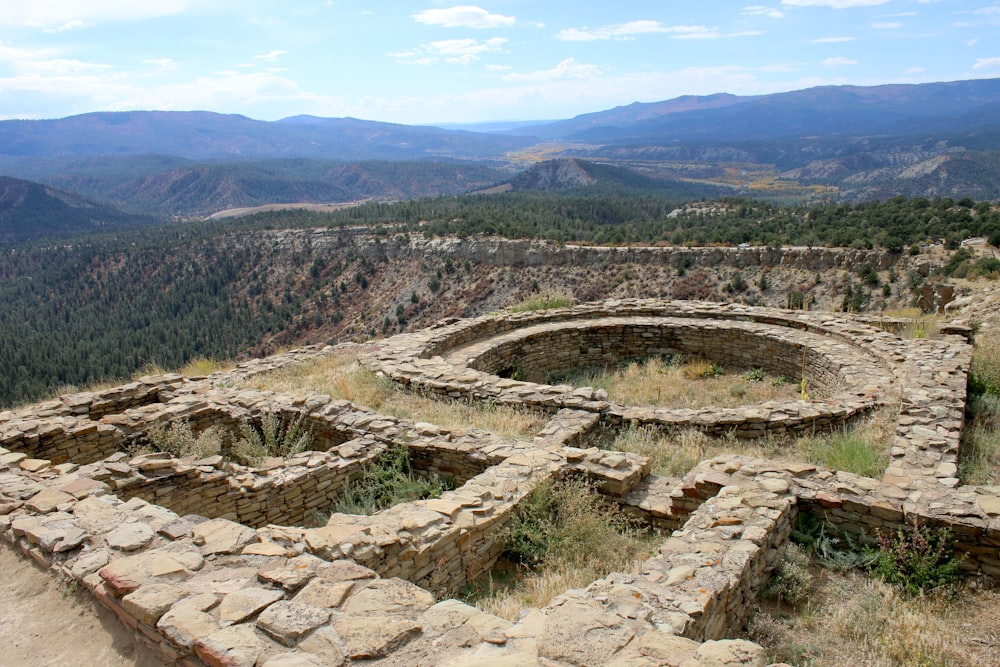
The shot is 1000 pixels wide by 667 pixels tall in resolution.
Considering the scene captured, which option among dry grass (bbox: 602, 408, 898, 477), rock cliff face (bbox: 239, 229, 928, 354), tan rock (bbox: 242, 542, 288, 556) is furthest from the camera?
rock cliff face (bbox: 239, 229, 928, 354)

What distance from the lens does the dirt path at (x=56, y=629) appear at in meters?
3.69

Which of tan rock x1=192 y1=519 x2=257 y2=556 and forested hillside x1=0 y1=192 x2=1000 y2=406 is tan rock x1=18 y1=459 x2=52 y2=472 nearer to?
tan rock x1=192 y1=519 x2=257 y2=556

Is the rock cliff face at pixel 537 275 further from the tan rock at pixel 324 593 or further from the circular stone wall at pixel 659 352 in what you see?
the tan rock at pixel 324 593

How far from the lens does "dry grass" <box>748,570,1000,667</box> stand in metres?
3.95

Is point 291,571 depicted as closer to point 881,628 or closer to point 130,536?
point 130,536

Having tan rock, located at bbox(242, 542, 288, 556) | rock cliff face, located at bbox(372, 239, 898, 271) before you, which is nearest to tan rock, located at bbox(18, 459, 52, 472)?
tan rock, located at bbox(242, 542, 288, 556)

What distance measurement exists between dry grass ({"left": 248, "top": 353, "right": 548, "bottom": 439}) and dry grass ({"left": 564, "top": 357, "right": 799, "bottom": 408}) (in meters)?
2.77

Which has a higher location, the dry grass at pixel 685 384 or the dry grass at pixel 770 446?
the dry grass at pixel 770 446

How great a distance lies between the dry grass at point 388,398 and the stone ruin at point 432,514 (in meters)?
0.31

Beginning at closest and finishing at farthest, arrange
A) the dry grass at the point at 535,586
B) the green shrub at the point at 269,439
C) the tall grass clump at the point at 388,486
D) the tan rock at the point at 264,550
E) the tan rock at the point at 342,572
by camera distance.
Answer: the tan rock at the point at 342,572, the tan rock at the point at 264,550, the dry grass at the point at 535,586, the tall grass clump at the point at 388,486, the green shrub at the point at 269,439

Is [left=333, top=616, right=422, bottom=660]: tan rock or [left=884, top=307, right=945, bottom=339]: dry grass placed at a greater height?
[left=333, top=616, right=422, bottom=660]: tan rock

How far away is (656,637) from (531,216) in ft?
192

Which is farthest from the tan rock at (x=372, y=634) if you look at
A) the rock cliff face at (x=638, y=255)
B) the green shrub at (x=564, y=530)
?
the rock cliff face at (x=638, y=255)

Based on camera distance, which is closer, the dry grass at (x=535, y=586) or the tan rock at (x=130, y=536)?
the tan rock at (x=130, y=536)
